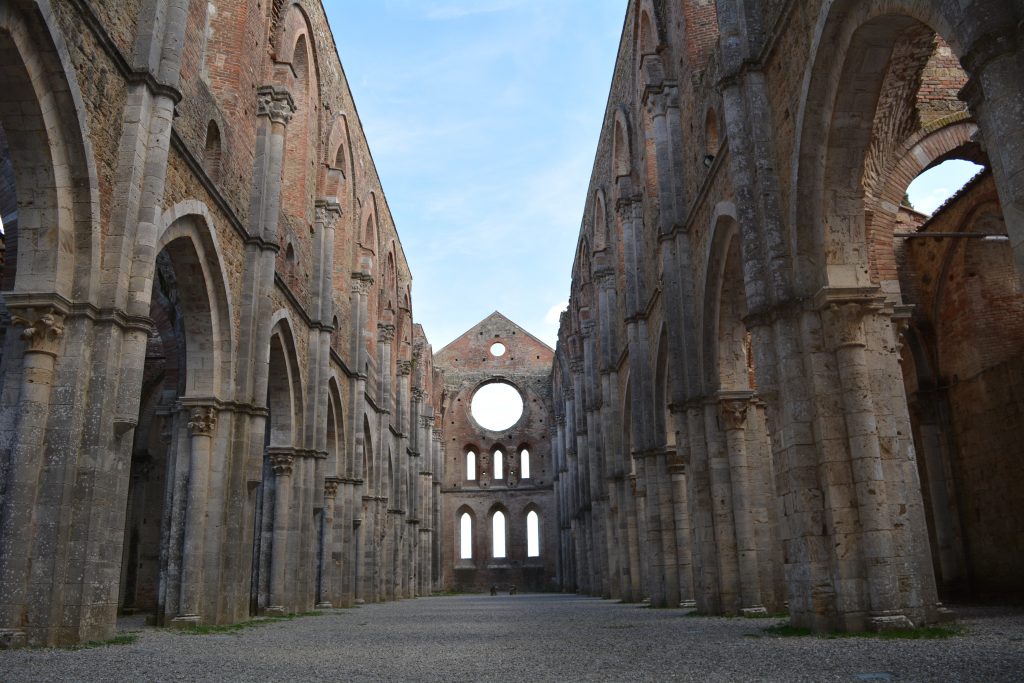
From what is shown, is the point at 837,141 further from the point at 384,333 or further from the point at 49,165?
the point at 384,333

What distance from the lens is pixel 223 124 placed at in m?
15.0

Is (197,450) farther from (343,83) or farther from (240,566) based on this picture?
(343,83)

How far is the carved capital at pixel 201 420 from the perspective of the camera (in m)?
13.8

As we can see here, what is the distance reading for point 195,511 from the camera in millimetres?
13438

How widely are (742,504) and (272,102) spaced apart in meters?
11.9

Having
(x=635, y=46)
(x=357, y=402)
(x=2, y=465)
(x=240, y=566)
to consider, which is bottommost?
(x=240, y=566)

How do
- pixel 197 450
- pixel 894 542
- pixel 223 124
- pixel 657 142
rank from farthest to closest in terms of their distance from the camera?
pixel 657 142, pixel 223 124, pixel 197 450, pixel 894 542

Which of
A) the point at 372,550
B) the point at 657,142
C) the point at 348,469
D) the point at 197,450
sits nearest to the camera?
the point at 197,450

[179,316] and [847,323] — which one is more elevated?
[179,316]

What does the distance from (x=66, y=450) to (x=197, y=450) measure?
501cm

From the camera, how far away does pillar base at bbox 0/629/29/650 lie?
812cm

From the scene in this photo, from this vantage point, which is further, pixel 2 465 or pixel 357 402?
pixel 357 402

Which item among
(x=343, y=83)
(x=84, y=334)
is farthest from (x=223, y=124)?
(x=343, y=83)

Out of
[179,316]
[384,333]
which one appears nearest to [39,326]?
[179,316]
